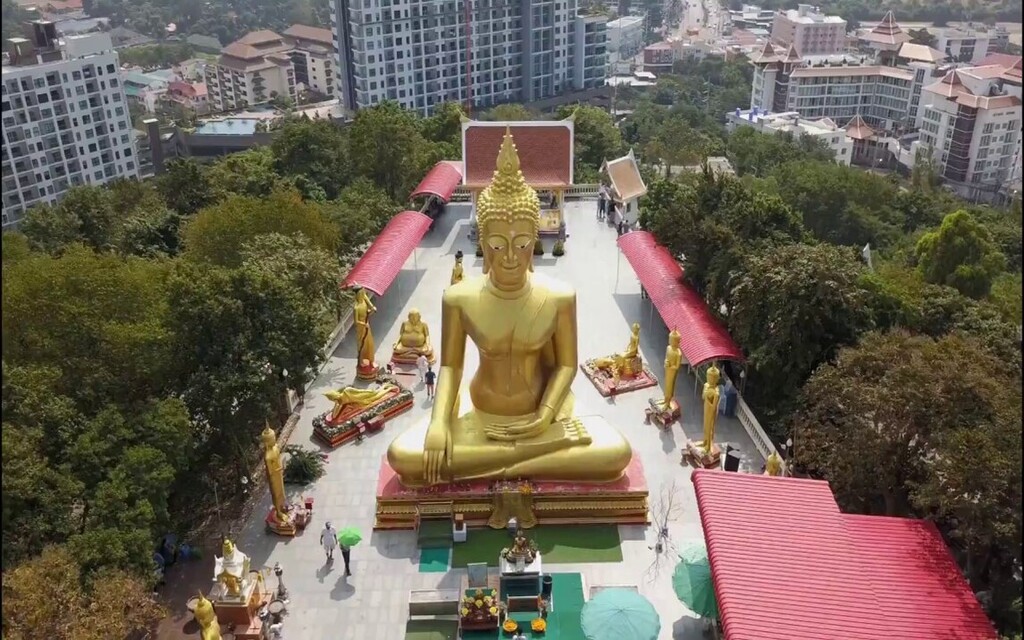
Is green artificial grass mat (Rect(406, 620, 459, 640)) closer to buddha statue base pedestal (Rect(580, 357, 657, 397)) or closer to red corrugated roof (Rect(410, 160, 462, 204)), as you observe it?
buddha statue base pedestal (Rect(580, 357, 657, 397))

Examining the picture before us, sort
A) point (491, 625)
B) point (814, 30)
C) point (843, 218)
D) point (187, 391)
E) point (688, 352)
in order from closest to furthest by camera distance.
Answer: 1. point (491, 625)
2. point (187, 391)
3. point (688, 352)
4. point (843, 218)
5. point (814, 30)

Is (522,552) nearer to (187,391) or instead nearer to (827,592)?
(827,592)

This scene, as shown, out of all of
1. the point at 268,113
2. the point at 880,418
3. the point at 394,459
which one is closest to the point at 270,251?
the point at 394,459

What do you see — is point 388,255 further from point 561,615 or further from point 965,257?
point 965,257

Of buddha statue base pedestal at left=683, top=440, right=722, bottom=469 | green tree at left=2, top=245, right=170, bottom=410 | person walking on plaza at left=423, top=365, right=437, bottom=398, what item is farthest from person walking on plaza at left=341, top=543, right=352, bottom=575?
buddha statue base pedestal at left=683, top=440, right=722, bottom=469

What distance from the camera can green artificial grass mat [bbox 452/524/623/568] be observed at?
17000 millimetres

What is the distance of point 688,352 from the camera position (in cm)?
2220

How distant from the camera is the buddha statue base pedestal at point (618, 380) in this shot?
23.2m

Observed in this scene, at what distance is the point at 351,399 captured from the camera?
21.4 m

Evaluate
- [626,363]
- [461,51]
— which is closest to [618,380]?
[626,363]

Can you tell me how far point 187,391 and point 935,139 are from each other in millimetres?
73475

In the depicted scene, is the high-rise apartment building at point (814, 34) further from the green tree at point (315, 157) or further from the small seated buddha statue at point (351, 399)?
the small seated buddha statue at point (351, 399)

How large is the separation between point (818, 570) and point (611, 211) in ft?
84.6

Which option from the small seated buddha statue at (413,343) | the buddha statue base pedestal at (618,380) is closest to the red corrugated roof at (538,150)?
the small seated buddha statue at (413,343)
